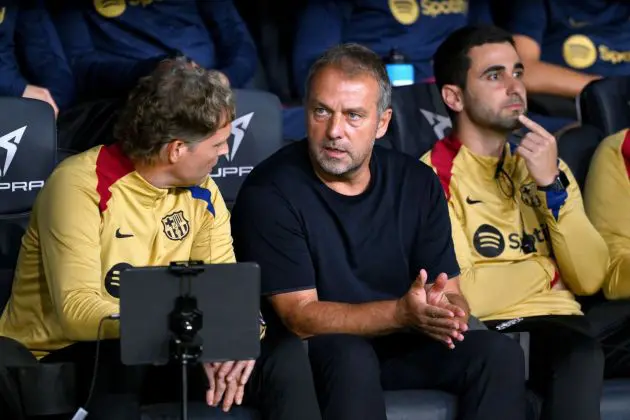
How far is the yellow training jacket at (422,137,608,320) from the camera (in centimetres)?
378

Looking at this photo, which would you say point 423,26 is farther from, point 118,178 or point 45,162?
point 118,178

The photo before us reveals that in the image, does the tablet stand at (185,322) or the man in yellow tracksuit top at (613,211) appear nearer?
the tablet stand at (185,322)

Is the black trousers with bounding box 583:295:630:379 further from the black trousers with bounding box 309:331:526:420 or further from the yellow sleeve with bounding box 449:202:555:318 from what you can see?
the black trousers with bounding box 309:331:526:420

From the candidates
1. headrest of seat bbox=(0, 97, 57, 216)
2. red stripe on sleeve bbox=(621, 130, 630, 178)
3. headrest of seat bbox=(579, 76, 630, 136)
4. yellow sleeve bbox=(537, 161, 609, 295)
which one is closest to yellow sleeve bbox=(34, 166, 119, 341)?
headrest of seat bbox=(0, 97, 57, 216)

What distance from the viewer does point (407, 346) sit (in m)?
3.42

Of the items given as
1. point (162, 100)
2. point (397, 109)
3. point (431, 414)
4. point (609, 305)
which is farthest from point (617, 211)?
point (162, 100)

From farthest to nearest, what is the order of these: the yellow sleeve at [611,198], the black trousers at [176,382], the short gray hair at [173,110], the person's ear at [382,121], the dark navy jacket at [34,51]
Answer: the dark navy jacket at [34,51] → the yellow sleeve at [611,198] → the person's ear at [382,121] → the short gray hair at [173,110] → the black trousers at [176,382]

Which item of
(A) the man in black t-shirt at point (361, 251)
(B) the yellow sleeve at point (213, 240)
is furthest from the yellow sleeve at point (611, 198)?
(B) the yellow sleeve at point (213, 240)

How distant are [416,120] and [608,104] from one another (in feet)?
2.25

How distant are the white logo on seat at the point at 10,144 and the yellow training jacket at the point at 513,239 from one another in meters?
1.17

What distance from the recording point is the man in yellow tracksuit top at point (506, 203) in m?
3.78

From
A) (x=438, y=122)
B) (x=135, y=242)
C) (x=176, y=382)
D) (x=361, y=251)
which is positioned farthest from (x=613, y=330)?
(x=135, y=242)

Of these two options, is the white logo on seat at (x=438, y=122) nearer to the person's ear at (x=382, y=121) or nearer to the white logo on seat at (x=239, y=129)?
the white logo on seat at (x=239, y=129)

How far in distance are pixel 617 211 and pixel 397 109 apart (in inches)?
31.5
